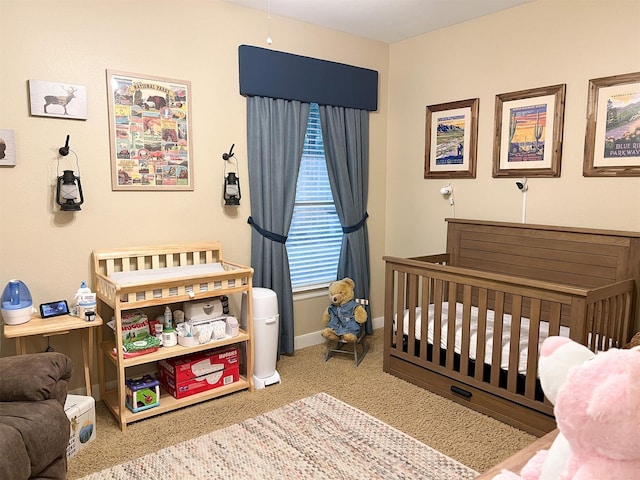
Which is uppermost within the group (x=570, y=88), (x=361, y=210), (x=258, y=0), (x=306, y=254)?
(x=258, y=0)

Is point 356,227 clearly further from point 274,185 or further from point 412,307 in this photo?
A: point 412,307

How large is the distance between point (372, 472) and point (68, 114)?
2403mm

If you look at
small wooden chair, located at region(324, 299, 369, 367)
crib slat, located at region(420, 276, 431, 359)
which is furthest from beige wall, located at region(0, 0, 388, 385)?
crib slat, located at region(420, 276, 431, 359)

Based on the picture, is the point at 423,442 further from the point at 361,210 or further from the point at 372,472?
the point at 361,210

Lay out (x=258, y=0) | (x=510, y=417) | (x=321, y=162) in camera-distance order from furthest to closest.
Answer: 1. (x=321, y=162)
2. (x=258, y=0)
3. (x=510, y=417)

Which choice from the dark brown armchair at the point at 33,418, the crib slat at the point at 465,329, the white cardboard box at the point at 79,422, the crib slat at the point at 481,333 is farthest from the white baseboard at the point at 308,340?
the dark brown armchair at the point at 33,418

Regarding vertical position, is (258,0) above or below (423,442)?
above

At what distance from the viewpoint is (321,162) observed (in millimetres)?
3727

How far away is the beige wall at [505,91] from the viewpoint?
275 centimetres

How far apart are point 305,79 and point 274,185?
2.64ft

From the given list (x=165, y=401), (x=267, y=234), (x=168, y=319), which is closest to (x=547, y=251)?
(x=267, y=234)

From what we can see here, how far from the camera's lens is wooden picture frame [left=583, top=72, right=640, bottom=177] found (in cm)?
264

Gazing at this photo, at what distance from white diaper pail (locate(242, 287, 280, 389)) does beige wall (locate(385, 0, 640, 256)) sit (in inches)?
57.8

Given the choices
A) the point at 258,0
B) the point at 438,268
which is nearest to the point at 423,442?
the point at 438,268
